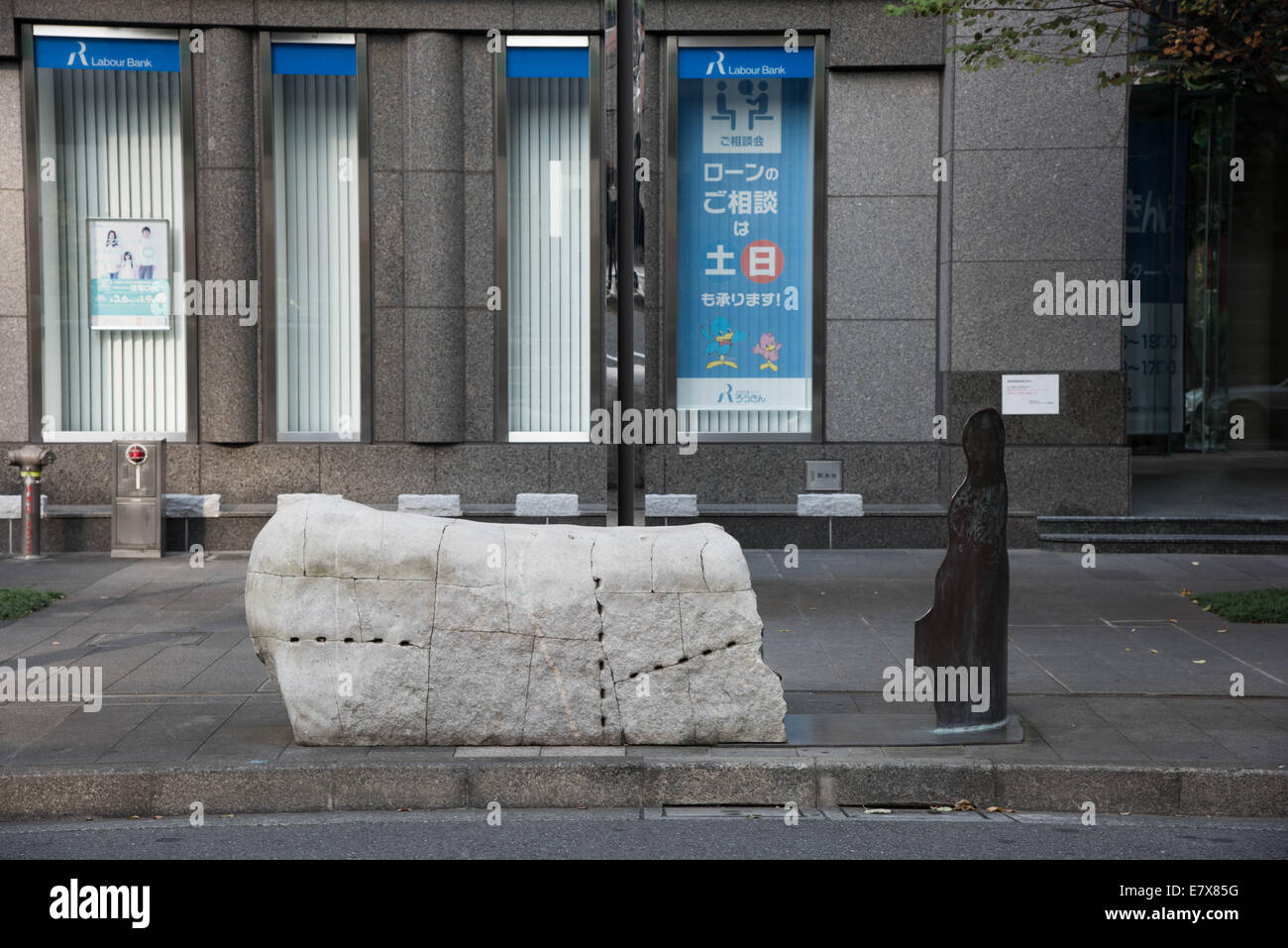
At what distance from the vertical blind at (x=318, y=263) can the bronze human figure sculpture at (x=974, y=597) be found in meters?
8.40

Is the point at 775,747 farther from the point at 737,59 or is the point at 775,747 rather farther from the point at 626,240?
the point at 737,59

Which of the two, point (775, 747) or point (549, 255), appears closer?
point (775, 747)

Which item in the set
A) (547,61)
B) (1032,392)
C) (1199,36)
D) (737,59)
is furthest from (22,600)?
(1199,36)

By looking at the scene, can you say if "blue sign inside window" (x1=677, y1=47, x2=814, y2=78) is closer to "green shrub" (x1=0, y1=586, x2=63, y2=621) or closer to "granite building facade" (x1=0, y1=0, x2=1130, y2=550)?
"granite building facade" (x1=0, y1=0, x2=1130, y2=550)

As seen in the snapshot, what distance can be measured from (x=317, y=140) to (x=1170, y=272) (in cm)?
1278

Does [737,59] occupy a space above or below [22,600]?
above

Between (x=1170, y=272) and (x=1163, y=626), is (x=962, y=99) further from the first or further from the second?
(x=1170, y=272)

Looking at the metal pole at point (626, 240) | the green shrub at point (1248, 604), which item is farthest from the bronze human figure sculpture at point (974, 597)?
the green shrub at point (1248, 604)

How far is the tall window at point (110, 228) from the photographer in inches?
544

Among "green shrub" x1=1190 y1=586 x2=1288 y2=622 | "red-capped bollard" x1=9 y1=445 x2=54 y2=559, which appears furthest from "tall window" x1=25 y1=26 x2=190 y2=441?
"green shrub" x1=1190 y1=586 x2=1288 y2=622

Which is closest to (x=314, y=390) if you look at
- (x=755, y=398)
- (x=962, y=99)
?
(x=755, y=398)

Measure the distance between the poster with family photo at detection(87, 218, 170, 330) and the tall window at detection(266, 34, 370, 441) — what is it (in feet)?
3.65

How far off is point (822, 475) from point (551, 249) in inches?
140

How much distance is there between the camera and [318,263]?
46.2 ft
